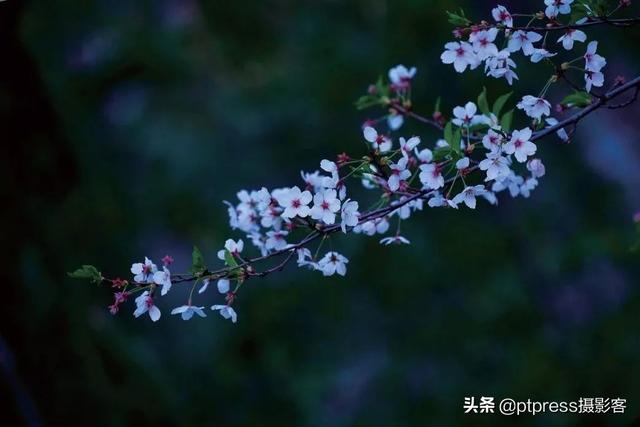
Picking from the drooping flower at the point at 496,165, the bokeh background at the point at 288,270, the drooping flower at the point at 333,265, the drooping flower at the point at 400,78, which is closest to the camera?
the drooping flower at the point at 496,165

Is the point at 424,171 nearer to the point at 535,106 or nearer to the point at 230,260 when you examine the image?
the point at 535,106

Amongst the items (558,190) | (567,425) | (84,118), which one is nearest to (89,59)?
(84,118)

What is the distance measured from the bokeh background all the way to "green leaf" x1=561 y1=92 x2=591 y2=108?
2.42 meters

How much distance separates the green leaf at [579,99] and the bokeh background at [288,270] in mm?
2419

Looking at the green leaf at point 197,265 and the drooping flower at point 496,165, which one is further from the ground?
the drooping flower at point 496,165

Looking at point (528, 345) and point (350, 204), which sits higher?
point (528, 345)

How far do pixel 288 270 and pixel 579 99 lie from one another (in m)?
3.70

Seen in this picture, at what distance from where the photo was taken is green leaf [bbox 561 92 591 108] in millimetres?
1801

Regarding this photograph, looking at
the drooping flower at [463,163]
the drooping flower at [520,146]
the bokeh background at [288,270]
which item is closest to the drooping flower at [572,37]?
the drooping flower at [520,146]

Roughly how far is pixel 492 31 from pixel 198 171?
4372 millimetres

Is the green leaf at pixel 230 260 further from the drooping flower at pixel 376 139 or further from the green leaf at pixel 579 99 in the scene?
the green leaf at pixel 579 99

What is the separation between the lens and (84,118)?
5645 millimetres

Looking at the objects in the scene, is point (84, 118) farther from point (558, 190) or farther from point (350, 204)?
point (350, 204)

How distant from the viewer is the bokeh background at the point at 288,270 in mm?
3658
